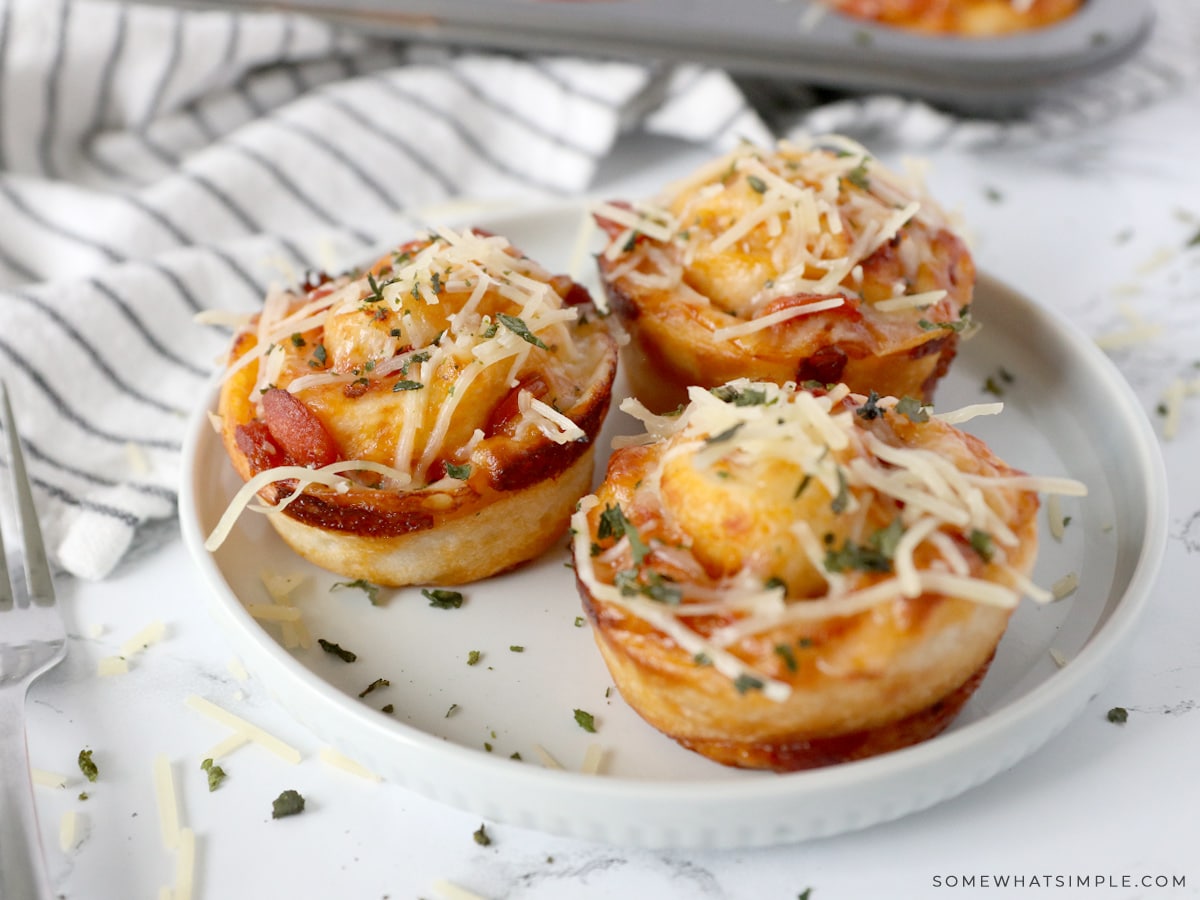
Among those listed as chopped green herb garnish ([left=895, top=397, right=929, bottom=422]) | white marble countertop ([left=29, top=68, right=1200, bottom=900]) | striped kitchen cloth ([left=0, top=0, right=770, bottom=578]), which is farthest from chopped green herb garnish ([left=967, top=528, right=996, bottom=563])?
striped kitchen cloth ([left=0, top=0, right=770, bottom=578])

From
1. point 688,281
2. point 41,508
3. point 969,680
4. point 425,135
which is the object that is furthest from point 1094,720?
point 425,135

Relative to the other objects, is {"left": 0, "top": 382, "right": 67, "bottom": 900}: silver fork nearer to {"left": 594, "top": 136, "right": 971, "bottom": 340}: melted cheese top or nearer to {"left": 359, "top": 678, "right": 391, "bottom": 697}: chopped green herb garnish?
{"left": 359, "top": 678, "right": 391, "bottom": 697}: chopped green herb garnish

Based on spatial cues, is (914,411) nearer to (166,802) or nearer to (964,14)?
(166,802)

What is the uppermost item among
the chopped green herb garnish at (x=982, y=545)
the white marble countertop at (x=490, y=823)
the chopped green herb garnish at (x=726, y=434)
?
the chopped green herb garnish at (x=726, y=434)

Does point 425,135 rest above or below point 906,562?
below

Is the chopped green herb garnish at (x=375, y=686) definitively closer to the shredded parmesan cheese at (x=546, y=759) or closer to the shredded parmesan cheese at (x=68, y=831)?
the shredded parmesan cheese at (x=546, y=759)

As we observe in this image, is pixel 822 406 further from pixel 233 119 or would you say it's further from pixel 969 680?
pixel 233 119

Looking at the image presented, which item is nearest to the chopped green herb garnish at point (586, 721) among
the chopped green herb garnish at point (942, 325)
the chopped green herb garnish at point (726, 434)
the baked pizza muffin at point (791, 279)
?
the chopped green herb garnish at point (726, 434)
